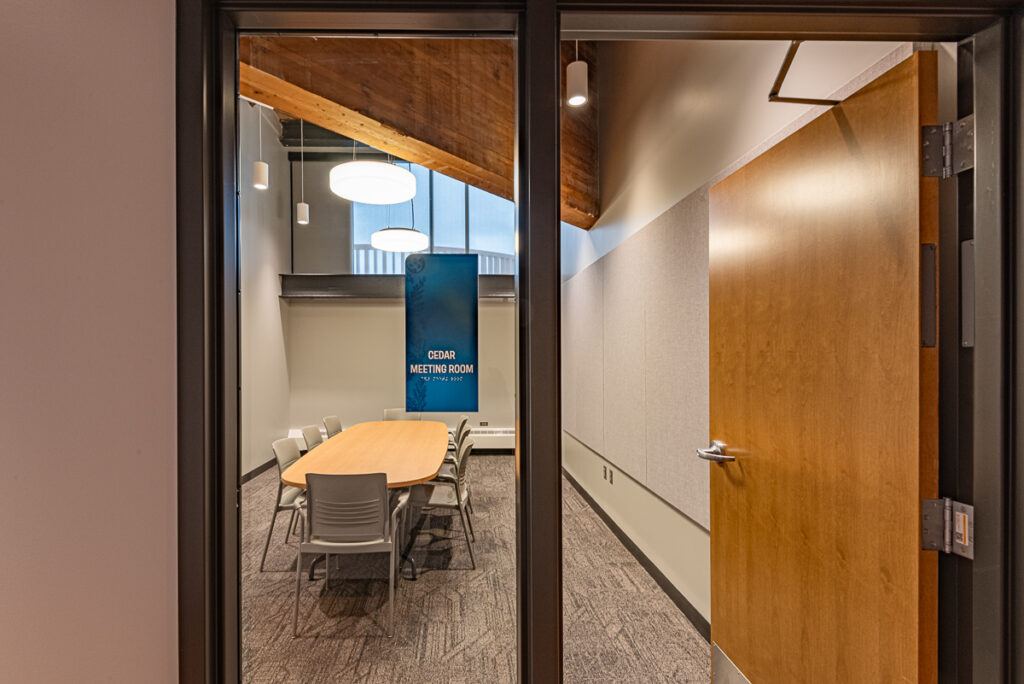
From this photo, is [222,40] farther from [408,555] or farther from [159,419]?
[408,555]

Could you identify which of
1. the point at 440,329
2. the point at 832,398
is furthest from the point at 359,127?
the point at 832,398

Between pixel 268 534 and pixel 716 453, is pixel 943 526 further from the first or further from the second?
pixel 268 534

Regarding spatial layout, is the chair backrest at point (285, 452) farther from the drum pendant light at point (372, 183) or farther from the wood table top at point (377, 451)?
the drum pendant light at point (372, 183)

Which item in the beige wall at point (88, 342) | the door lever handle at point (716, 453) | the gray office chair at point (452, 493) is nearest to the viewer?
the beige wall at point (88, 342)

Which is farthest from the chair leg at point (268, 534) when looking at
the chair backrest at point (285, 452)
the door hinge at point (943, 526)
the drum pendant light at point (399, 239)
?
the door hinge at point (943, 526)

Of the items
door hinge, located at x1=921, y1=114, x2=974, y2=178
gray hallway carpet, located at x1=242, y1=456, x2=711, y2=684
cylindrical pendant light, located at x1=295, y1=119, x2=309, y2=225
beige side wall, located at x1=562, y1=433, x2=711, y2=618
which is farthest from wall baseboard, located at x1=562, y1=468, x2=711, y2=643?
door hinge, located at x1=921, y1=114, x2=974, y2=178

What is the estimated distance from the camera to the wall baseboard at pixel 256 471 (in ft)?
3.43

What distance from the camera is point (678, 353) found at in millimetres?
2146

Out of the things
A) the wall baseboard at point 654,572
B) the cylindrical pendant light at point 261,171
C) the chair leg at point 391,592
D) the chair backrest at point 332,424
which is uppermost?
the cylindrical pendant light at point 261,171

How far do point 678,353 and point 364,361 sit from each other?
151 centimetres

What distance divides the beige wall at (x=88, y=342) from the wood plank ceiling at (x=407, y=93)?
296 mm

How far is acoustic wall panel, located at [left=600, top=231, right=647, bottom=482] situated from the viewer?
2477 millimetres

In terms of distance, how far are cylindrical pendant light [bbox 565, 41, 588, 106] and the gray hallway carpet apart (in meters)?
1.37

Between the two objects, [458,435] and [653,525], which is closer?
[458,435]
